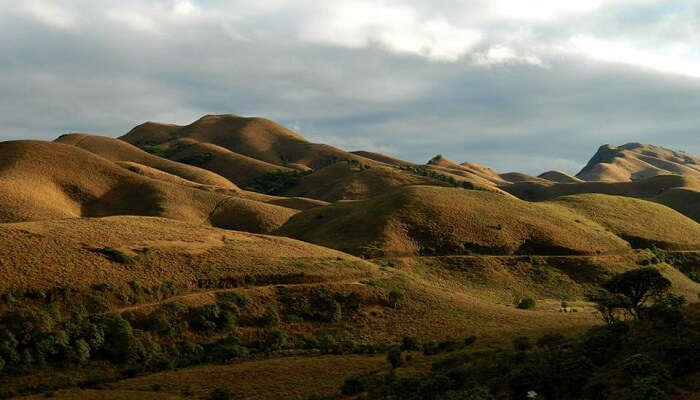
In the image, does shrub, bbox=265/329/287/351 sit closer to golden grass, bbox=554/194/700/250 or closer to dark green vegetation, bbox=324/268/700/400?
dark green vegetation, bbox=324/268/700/400

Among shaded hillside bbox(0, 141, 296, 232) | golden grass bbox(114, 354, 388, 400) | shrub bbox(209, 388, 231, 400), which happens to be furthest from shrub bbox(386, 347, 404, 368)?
shaded hillside bbox(0, 141, 296, 232)

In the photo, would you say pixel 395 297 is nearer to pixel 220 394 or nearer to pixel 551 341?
pixel 551 341

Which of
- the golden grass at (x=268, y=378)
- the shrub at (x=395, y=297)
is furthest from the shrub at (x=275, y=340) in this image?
the shrub at (x=395, y=297)

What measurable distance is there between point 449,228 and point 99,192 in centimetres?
9226

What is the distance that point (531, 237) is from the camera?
105 meters

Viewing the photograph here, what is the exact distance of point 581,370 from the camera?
2917 cm

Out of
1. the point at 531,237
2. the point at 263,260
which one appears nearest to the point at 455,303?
the point at 263,260

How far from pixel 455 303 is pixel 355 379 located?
32.6 meters

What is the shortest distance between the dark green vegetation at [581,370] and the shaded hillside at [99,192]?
312 feet

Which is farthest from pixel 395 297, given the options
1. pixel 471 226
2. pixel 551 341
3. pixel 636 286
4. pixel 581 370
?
pixel 471 226

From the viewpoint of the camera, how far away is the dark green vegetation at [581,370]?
83.5 feet

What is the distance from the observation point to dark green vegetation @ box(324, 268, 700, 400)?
83.5 ft

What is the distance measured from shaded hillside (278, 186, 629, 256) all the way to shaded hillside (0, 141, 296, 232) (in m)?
20.3

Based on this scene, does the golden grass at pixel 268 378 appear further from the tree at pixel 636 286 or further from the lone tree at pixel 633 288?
the tree at pixel 636 286
